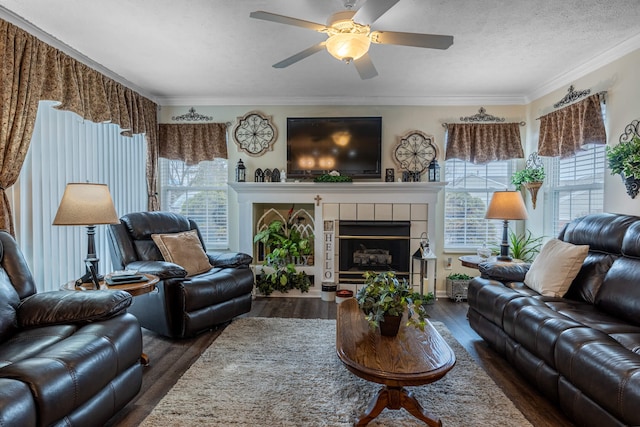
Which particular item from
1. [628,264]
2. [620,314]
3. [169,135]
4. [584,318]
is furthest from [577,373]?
[169,135]

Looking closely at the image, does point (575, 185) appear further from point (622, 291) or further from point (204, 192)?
point (204, 192)

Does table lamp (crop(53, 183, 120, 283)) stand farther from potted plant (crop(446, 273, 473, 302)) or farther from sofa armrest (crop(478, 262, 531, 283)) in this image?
potted plant (crop(446, 273, 473, 302))

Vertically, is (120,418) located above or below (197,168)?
below

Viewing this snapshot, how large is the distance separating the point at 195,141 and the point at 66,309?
3.04m

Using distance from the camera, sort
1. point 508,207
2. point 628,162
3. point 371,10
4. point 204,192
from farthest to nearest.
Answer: point 204,192 → point 508,207 → point 628,162 → point 371,10

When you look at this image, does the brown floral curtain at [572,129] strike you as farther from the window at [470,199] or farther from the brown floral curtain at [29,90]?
the brown floral curtain at [29,90]

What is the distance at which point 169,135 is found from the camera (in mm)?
4461

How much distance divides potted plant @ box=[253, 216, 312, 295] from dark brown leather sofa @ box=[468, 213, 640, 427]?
2.10 m

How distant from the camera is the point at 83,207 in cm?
229

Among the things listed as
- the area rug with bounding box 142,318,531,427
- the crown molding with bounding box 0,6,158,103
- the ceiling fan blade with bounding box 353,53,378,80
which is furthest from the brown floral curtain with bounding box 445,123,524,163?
the crown molding with bounding box 0,6,158,103

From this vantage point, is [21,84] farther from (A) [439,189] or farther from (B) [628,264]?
(B) [628,264]

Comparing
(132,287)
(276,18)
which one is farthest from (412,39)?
(132,287)

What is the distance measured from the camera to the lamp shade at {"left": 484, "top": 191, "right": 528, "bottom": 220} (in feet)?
11.2

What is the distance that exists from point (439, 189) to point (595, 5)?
226cm
